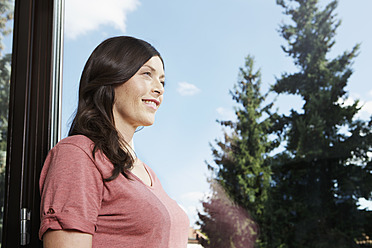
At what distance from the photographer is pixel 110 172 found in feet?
2.62

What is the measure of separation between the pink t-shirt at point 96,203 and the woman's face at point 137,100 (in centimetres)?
15

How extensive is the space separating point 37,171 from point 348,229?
0.90m

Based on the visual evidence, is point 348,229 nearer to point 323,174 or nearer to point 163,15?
point 323,174

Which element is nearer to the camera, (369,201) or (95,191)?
(95,191)

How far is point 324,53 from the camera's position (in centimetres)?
125

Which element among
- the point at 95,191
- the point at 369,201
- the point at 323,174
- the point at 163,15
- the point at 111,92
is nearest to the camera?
the point at 95,191

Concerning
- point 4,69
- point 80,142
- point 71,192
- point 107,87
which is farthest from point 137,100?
point 4,69

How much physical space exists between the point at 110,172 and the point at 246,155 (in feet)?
2.13

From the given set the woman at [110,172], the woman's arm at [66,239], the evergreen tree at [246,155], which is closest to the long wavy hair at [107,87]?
the woman at [110,172]

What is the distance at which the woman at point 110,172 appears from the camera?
2.39ft

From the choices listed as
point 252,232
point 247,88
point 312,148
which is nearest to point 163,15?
point 247,88

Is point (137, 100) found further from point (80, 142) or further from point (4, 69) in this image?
point (4, 69)

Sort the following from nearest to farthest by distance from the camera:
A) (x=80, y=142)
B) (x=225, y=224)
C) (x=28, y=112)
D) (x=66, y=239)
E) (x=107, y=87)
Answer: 1. (x=66, y=239)
2. (x=80, y=142)
3. (x=107, y=87)
4. (x=28, y=112)
5. (x=225, y=224)

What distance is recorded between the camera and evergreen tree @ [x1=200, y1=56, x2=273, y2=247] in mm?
1304
